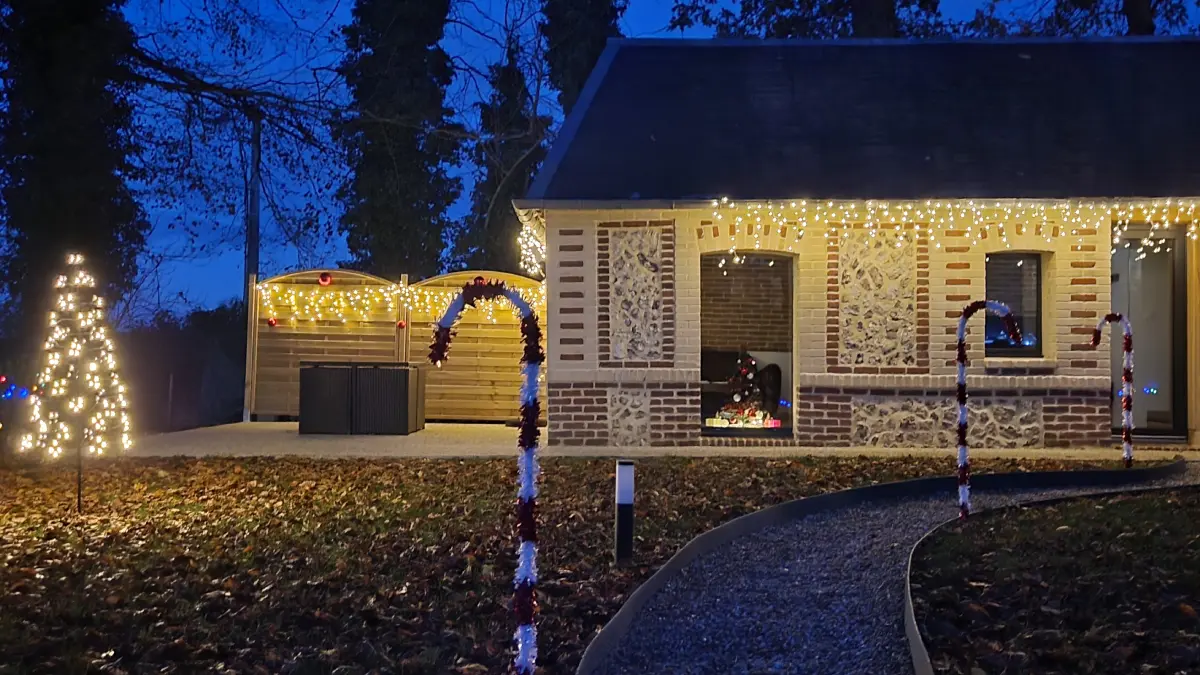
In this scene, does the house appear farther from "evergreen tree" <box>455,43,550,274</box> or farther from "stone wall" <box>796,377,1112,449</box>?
"evergreen tree" <box>455,43,550,274</box>

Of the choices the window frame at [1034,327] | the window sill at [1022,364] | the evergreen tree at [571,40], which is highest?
the evergreen tree at [571,40]

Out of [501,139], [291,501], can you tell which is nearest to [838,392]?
[291,501]

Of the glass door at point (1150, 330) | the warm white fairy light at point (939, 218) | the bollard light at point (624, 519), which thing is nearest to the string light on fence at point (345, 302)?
the warm white fairy light at point (939, 218)

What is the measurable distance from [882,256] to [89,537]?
29.1 feet

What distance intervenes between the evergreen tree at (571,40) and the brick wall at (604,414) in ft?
52.4

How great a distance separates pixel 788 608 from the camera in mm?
5164

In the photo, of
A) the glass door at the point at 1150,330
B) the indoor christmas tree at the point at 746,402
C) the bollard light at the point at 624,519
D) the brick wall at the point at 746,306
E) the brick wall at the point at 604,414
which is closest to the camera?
the bollard light at the point at 624,519

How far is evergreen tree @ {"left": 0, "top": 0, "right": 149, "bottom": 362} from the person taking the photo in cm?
1170

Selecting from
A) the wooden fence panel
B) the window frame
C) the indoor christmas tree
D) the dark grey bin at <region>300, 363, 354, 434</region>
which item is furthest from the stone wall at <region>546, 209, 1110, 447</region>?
the wooden fence panel

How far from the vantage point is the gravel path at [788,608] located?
14.3 feet

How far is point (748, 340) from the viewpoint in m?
16.7

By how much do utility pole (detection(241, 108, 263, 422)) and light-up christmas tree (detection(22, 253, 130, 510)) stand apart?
5085 millimetres

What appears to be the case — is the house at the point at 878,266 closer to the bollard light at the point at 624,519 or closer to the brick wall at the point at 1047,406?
the brick wall at the point at 1047,406

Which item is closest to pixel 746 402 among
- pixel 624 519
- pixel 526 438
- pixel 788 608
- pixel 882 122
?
pixel 882 122
